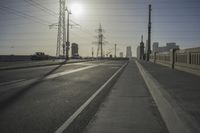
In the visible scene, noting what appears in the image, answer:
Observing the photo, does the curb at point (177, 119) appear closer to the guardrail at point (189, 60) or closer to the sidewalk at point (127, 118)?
the sidewalk at point (127, 118)

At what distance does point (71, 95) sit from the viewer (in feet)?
35.1

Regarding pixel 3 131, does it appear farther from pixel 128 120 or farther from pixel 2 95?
pixel 2 95

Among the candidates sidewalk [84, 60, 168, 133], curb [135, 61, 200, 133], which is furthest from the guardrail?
curb [135, 61, 200, 133]

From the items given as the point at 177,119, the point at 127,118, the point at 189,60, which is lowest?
the point at 127,118

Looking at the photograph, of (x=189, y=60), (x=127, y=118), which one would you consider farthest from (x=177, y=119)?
(x=189, y=60)

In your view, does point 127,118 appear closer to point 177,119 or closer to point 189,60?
point 177,119

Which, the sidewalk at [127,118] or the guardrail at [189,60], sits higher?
the guardrail at [189,60]

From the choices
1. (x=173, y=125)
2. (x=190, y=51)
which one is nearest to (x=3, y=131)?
(x=173, y=125)

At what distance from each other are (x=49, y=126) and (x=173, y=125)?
2686 mm

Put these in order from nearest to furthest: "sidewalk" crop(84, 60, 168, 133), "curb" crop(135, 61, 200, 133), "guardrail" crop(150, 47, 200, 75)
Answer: "curb" crop(135, 61, 200, 133) < "sidewalk" crop(84, 60, 168, 133) < "guardrail" crop(150, 47, 200, 75)

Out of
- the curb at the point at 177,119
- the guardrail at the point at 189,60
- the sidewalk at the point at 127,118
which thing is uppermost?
the guardrail at the point at 189,60

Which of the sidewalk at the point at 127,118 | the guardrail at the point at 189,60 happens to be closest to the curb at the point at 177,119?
the sidewalk at the point at 127,118

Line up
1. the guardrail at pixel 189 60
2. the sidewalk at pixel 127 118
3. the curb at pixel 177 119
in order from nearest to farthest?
the curb at pixel 177 119
the sidewalk at pixel 127 118
the guardrail at pixel 189 60

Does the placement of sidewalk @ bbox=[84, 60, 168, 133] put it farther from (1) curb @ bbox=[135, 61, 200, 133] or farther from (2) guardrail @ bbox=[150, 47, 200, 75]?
(2) guardrail @ bbox=[150, 47, 200, 75]
